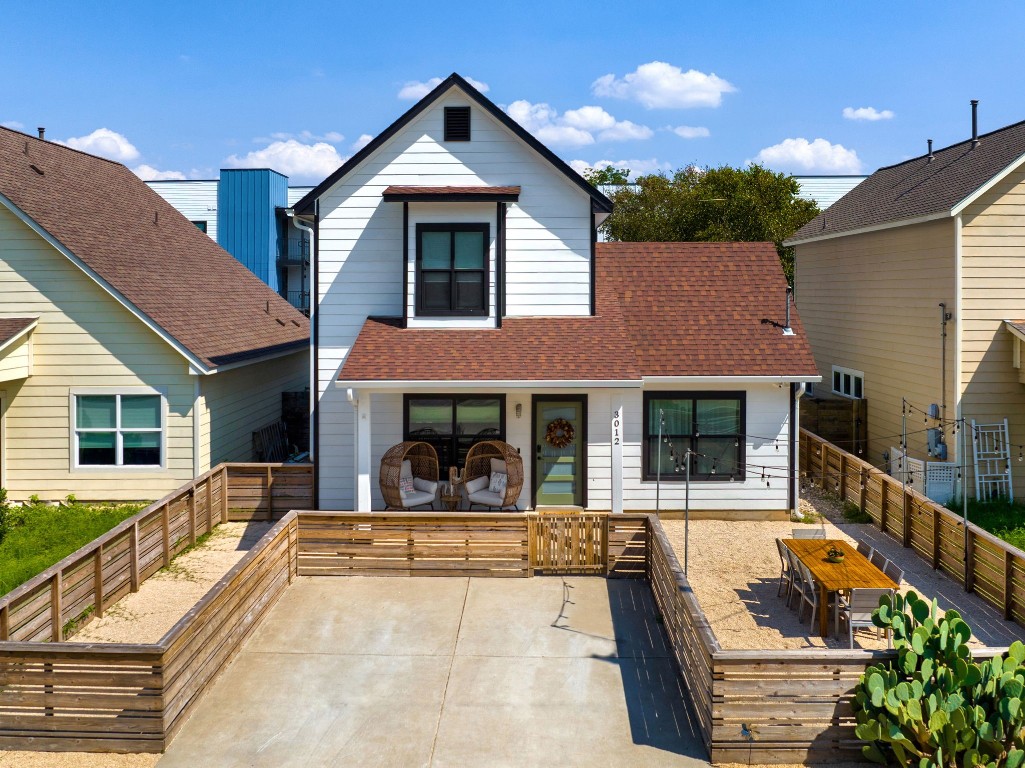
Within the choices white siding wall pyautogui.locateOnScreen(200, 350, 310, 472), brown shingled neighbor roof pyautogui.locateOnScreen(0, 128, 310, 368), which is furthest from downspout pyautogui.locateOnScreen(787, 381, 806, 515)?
white siding wall pyautogui.locateOnScreen(200, 350, 310, 472)

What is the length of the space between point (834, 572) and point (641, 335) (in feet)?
21.9

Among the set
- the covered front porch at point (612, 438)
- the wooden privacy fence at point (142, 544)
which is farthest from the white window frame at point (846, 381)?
the wooden privacy fence at point (142, 544)

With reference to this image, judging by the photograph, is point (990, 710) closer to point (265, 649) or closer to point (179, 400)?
point (265, 649)

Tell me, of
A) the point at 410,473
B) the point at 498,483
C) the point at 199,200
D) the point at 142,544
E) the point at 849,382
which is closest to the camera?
the point at 142,544

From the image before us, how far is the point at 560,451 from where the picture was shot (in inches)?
640

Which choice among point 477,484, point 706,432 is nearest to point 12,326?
point 477,484

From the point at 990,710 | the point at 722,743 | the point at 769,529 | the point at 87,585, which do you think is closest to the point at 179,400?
the point at 87,585

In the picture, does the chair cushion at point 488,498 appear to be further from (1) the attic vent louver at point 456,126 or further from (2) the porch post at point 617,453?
(1) the attic vent louver at point 456,126

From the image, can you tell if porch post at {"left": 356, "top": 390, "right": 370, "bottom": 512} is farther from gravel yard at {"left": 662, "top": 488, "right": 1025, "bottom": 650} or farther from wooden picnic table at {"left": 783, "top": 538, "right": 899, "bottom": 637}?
wooden picnic table at {"left": 783, "top": 538, "right": 899, "bottom": 637}

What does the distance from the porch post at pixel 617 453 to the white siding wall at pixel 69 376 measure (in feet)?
25.3

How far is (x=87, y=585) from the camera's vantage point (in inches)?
442

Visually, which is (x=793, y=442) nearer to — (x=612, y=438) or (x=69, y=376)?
(x=612, y=438)

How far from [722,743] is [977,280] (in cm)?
1272

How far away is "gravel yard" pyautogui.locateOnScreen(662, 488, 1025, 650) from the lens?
1110cm
